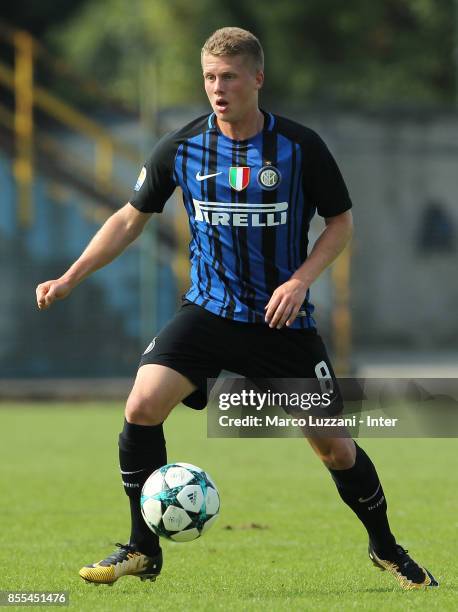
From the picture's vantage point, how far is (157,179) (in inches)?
239

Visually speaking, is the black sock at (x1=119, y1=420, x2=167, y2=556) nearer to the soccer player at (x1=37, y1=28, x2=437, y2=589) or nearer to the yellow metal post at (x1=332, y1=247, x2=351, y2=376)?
the soccer player at (x1=37, y1=28, x2=437, y2=589)

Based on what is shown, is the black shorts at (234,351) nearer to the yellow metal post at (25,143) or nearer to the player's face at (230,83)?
the player's face at (230,83)

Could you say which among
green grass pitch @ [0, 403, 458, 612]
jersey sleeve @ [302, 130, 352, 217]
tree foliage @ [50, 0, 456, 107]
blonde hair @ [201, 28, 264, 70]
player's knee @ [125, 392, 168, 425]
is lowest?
green grass pitch @ [0, 403, 458, 612]

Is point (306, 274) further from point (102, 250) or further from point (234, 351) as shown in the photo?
point (102, 250)

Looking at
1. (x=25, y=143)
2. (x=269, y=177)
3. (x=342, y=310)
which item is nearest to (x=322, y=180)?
(x=269, y=177)

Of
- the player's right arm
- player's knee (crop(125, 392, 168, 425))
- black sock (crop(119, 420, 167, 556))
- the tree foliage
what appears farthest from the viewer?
the tree foliage

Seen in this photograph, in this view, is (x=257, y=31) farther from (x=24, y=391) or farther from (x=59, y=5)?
(x=24, y=391)

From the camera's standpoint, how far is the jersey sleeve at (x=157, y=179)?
605cm

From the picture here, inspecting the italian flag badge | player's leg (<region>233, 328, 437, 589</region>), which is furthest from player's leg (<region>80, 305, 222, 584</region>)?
the italian flag badge

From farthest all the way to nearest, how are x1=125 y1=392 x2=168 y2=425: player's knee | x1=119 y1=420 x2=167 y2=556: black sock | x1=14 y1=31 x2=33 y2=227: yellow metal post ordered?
x1=14 y1=31 x2=33 y2=227: yellow metal post
x1=119 y1=420 x2=167 y2=556: black sock
x1=125 y1=392 x2=168 y2=425: player's knee

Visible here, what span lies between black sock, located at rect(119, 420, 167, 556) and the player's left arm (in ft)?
2.44

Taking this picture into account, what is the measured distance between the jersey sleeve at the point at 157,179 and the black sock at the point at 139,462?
102 centimetres

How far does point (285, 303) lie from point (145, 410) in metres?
0.78

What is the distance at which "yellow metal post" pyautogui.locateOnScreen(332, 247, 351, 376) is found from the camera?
1994cm
